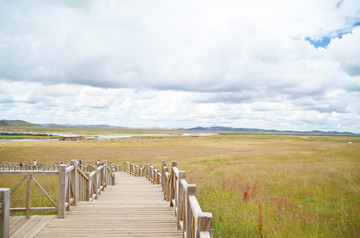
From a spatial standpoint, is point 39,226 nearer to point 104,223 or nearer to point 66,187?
point 66,187

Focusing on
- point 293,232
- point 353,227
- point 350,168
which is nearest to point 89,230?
point 293,232

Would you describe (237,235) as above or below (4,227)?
below

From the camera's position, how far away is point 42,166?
2739 centimetres

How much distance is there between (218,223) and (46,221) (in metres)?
3.86

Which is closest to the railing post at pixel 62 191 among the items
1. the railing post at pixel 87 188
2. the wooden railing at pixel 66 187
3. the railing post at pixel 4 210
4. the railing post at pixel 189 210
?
the wooden railing at pixel 66 187

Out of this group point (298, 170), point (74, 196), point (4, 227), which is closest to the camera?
point (4, 227)

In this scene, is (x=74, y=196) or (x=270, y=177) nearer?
(x=74, y=196)

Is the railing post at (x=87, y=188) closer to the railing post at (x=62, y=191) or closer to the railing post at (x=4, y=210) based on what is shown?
the railing post at (x=62, y=191)

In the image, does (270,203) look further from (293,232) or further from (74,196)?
(74,196)

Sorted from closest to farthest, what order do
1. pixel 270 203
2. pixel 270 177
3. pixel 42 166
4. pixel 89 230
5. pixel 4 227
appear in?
pixel 4 227 → pixel 89 230 → pixel 270 203 → pixel 270 177 → pixel 42 166

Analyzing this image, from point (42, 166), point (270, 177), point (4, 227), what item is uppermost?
point (4, 227)

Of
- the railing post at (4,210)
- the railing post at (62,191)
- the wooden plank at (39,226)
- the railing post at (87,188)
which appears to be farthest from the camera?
the railing post at (87,188)

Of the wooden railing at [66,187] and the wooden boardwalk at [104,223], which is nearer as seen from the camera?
the wooden boardwalk at [104,223]

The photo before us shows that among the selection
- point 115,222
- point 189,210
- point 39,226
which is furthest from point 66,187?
point 189,210
